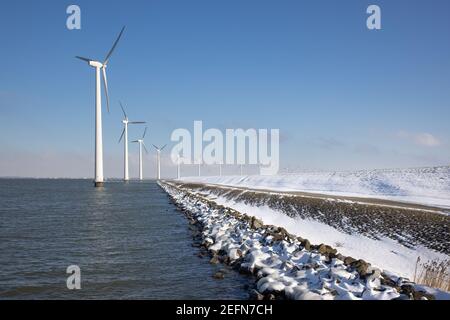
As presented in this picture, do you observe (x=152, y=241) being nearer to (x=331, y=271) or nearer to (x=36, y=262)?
(x=36, y=262)

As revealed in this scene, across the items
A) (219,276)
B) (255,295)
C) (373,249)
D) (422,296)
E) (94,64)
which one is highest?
(94,64)

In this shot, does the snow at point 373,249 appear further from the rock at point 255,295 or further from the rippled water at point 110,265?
the rock at point 255,295

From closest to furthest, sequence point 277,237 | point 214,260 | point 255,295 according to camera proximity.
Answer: point 255,295 → point 214,260 → point 277,237

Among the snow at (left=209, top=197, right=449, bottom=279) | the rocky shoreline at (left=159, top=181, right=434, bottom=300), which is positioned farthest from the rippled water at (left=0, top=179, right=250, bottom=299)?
the snow at (left=209, top=197, right=449, bottom=279)
